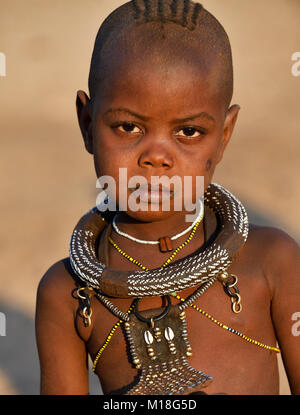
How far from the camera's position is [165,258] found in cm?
240

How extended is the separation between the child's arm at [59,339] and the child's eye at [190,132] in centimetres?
69

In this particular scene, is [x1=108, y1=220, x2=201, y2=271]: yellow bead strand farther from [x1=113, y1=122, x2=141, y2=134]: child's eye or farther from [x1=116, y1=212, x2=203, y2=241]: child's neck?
[x1=113, y1=122, x2=141, y2=134]: child's eye

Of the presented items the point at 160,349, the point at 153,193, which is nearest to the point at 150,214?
the point at 153,193


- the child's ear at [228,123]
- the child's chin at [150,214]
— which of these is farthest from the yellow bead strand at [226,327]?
the child's ear at [228,123]

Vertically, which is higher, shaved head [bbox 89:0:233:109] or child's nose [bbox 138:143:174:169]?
shaved head [bbox 89:0:233:109]

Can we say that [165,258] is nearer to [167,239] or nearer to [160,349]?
[167,239]

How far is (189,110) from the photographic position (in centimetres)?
208

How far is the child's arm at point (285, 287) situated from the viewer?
2.34 metres

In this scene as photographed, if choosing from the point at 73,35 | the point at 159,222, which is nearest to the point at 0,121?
the point at 73,35

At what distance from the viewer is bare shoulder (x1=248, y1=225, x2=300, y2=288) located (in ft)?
7.68

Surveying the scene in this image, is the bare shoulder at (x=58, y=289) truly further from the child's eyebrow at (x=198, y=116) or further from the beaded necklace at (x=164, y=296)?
the child's eyebrow at (x=198, y=116)

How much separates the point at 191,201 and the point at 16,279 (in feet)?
11.1

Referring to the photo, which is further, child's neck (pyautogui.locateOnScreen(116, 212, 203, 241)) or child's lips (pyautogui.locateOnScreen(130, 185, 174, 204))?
child's neck (pyautogui.locateOnScreen(116, 212, 203, 241))

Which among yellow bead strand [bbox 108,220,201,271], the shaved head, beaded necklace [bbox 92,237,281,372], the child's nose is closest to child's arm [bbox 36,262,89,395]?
beaded necklace [bbox 92,237,281,372]
